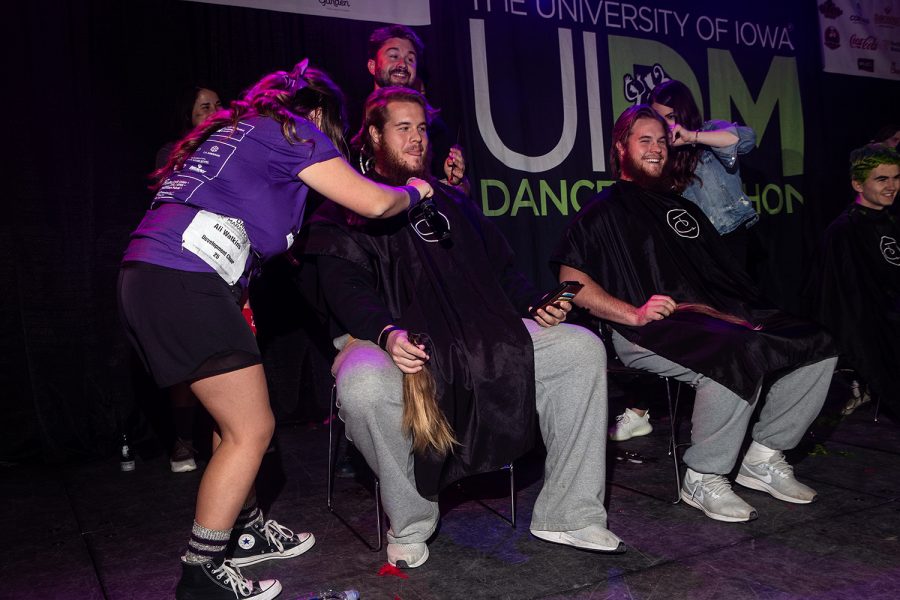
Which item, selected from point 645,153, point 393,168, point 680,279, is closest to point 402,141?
point 393,168

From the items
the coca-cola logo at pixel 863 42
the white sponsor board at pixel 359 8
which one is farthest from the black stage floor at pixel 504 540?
the coca-cola logo at pixel 863 42

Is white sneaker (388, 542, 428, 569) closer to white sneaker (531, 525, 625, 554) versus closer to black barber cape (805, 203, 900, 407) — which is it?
white sneaker (531, 525, 625, 554)

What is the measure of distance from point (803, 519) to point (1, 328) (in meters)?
3.30

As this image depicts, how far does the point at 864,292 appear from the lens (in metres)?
3.73

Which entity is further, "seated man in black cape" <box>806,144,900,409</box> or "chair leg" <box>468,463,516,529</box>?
"seated man in black cape" <box>806,144,900,409</box>

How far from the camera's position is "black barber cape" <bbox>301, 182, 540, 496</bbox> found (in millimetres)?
2145

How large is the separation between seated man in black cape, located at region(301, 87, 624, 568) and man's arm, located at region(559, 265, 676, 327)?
300 mm

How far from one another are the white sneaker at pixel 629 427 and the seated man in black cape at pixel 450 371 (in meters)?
1.26

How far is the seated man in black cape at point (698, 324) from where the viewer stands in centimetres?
242

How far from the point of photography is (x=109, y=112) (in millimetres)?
3574

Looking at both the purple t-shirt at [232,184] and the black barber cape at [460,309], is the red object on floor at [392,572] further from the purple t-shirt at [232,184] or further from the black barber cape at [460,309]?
the purple t-shirt at [232,184]

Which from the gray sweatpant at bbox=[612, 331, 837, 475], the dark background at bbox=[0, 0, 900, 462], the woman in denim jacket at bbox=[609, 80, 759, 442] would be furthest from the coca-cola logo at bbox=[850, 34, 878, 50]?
the gray sweatpant at bbox=[612, 331, 837, 475]

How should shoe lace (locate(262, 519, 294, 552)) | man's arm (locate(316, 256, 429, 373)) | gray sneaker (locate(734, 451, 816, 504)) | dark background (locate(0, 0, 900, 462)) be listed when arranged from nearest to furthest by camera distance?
man's arm (locate(316, 256, 429, 373)), shoe lace (locate(262, 519, 294, 552)), gray sneaker (locate(734, 451, 816, 504)), dark background (locate(0, 0, 900, 462))

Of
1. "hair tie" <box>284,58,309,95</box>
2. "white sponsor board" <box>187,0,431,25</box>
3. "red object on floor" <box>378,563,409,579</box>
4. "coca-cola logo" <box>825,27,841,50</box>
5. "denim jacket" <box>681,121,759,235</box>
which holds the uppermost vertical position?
"coca-cola logo" <box>825,27,841,50</box>
